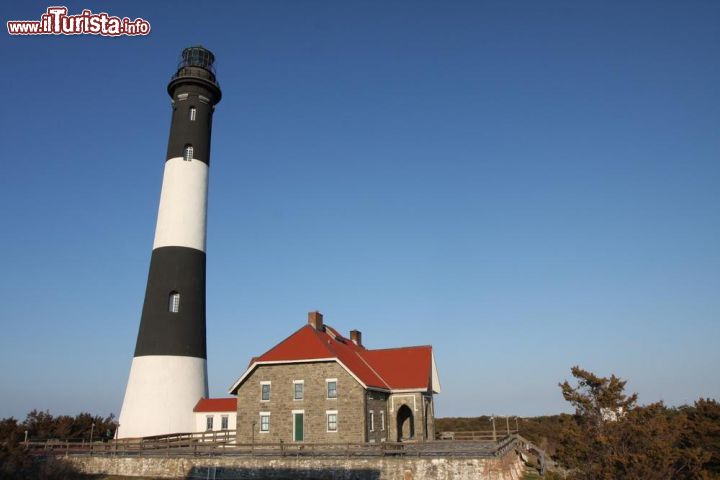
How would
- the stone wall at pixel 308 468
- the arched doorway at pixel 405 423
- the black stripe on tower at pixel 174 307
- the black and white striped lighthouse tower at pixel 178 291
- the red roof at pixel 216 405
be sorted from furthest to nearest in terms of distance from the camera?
1. the arched doorway at pixel 405 423
2. the red roof at pixel 216 405
3. the black stripe on tower at pixel 174 307
4. the black and white striped lighthouse tower at pixel 178 291
5. the stone wall at pixel 308 468

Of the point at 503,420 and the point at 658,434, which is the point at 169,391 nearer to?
the point at 658,434

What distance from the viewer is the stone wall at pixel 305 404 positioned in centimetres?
Answer: 2792

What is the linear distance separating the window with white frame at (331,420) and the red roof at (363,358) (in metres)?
2.41

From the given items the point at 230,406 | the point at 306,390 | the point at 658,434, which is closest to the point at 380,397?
the point at 306,390

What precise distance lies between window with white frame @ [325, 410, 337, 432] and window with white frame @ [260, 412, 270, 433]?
3400 millimetres

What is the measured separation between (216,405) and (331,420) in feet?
23.7

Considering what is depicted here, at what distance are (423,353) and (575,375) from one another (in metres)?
19.6

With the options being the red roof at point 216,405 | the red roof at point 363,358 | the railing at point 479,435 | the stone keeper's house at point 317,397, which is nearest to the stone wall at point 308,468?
the railing at point 479,435

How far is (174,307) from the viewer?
30.8 metres

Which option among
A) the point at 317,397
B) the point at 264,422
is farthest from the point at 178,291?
the point at 317,397

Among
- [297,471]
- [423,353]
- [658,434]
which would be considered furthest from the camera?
[423,353]

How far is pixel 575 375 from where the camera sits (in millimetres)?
16391

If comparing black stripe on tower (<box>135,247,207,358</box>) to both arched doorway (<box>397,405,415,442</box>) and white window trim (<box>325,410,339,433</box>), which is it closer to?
white window trim (<box>325,410,339,433</box>)

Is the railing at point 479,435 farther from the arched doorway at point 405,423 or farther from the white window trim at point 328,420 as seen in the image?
the white window trim at point 328,420
